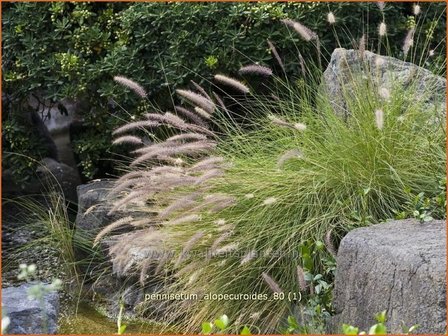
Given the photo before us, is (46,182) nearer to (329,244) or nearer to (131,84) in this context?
(131,84)

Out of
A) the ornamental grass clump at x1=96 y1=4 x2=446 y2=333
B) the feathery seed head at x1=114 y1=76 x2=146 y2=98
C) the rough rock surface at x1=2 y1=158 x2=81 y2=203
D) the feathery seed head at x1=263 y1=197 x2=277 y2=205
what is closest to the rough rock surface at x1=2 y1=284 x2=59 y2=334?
the ornamental grass clump at x1=96 y1=4 x2=446 y2=333

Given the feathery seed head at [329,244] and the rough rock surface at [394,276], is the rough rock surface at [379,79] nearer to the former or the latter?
the feathery seed head at [329,244]

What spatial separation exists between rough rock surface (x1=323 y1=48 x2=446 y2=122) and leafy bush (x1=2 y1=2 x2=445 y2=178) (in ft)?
2.29

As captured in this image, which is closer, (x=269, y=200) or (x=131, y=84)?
(x=269, y=200)

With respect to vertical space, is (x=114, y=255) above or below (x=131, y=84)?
below

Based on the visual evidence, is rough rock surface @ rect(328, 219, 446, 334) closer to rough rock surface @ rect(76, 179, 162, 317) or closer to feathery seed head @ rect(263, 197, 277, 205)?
feathery seed head @ rect(263, 197, 277, 205)

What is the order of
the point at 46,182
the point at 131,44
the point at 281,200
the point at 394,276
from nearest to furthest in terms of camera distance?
the point at 394,276 → the point at 281,200 → the point at 131,44 → the point at 46,182

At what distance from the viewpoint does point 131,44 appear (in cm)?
647

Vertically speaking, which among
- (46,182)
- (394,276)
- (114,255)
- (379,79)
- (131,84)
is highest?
(131,84)

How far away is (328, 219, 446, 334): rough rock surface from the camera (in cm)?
363

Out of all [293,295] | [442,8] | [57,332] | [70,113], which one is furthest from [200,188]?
[70,113]

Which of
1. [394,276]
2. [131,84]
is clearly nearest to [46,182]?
[131,84]

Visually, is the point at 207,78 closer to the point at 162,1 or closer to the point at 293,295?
the point at 162,1

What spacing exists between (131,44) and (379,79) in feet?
6.76
